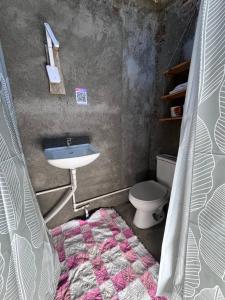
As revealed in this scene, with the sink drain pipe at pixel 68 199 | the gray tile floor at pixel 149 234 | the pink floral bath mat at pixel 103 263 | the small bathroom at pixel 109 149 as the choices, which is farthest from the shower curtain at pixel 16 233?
the gray tile floor at pixel 149 234

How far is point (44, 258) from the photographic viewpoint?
850 mm

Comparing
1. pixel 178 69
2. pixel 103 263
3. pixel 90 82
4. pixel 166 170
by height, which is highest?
pixel 178 69

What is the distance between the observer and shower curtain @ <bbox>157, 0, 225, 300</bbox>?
54 centimetres

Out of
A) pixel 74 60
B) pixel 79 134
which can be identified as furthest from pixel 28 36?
pixel 79 134

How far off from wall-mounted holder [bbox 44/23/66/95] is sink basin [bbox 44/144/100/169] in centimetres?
53

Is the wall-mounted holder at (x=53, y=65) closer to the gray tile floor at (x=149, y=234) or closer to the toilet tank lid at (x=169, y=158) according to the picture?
the toilet tank lid at (x=169, y=158)

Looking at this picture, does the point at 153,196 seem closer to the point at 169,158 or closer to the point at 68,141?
the point at 169,158

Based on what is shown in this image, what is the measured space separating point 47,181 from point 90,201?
562 mm

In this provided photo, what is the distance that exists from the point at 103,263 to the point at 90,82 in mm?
1665

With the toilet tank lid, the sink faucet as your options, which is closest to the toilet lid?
the toilet tank lid

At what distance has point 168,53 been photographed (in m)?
1.64

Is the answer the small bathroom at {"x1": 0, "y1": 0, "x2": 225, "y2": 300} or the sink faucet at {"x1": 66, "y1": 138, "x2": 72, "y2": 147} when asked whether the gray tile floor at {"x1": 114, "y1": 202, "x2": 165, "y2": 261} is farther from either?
the sink faucet at {"x1": 66, "y1": 138, "x2": 72, "y2": 147}

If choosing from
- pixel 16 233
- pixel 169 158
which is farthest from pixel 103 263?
pixel 169 158

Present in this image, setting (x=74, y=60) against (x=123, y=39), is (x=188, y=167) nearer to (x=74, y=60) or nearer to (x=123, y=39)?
(x=74, y=60)
